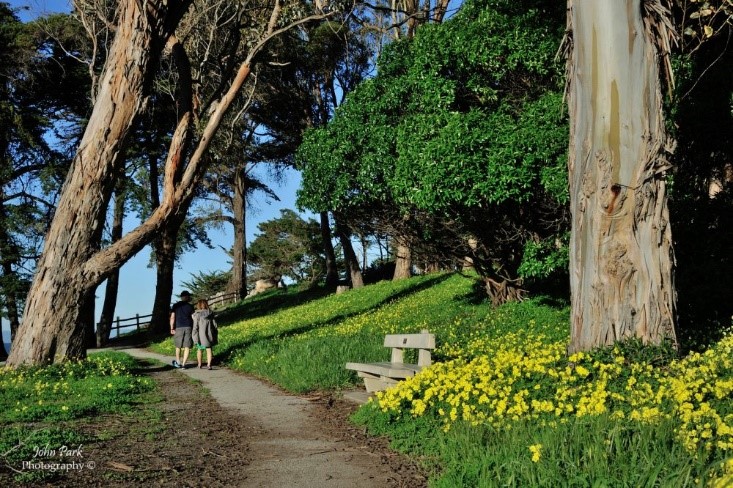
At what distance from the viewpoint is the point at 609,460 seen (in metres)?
4.34

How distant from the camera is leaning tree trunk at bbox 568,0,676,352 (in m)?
7.32

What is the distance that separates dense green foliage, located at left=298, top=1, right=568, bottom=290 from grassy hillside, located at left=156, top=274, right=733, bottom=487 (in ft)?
8.29

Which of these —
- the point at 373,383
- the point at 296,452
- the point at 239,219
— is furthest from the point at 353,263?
the point at 296,452

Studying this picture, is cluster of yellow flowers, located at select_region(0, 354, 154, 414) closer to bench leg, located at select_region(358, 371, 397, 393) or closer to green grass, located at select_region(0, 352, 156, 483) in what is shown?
green grass, located at select_region(0, 352, 156, 483)

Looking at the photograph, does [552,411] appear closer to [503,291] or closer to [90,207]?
[90,207]

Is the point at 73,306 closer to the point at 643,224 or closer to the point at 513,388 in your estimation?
the point at 513,388

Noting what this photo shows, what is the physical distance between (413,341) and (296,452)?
9.07ft

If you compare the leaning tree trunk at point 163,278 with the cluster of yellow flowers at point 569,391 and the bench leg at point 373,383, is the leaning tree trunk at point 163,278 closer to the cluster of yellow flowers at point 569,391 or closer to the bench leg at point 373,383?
the bench leg at point 373,383

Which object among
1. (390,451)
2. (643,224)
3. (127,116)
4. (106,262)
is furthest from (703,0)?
(106,262)

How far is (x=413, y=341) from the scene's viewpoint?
869 cm

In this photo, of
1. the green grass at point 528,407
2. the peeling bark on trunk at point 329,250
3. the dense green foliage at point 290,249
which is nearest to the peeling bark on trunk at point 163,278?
the peeling bark on trunk at point 329,250

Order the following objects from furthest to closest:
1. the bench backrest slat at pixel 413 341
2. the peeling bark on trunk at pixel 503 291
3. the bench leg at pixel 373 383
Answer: the peeling bark on trunk at pixel 503 291, the bench leg at pixel 373 383, the bench backrest slat at pixel 413 341

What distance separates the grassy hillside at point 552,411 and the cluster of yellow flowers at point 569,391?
0.05 ft

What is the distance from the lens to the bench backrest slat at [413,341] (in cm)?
836
